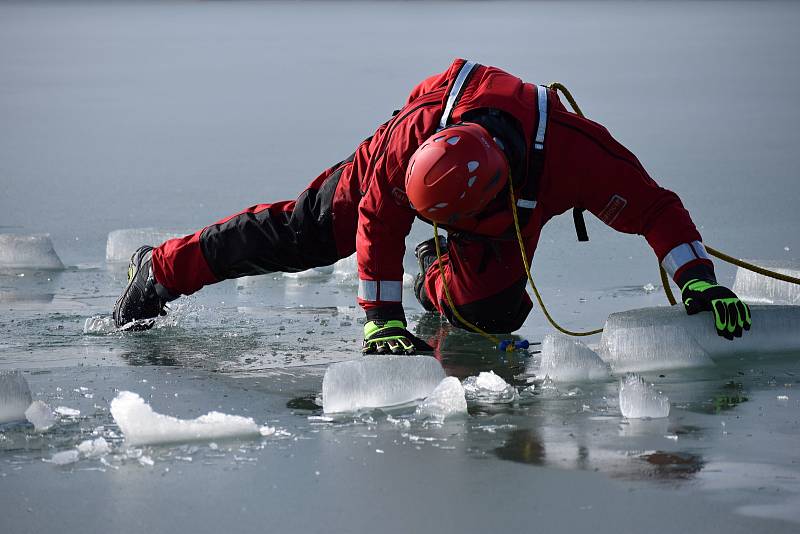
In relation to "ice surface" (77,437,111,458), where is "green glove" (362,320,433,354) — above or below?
above

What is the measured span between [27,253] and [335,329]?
1.68 metres

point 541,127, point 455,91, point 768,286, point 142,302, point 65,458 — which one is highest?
point 455,91

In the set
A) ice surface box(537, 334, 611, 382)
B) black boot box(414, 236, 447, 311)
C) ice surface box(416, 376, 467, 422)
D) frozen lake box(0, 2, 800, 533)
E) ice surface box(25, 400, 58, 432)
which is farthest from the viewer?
black boot box(414, 236, 447, 311)

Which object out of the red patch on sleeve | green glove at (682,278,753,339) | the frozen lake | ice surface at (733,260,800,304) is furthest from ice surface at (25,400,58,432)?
ice surface at (733,260,800,304)

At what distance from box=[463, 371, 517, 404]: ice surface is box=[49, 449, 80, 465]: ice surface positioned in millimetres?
1075

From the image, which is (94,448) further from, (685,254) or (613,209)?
(685,254)

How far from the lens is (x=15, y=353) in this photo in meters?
4.12

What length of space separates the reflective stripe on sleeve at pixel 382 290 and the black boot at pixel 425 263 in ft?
2.31

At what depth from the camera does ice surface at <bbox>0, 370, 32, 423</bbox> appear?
3.25 meters

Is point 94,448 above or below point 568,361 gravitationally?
below

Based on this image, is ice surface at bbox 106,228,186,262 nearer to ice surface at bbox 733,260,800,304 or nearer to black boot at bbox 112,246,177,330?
black boot at bbox 112,246,177,330

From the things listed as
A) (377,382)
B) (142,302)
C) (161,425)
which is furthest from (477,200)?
(142,302)

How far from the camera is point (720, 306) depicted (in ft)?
12.5

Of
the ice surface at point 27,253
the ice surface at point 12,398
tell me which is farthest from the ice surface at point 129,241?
the ice surface at point 12,398
